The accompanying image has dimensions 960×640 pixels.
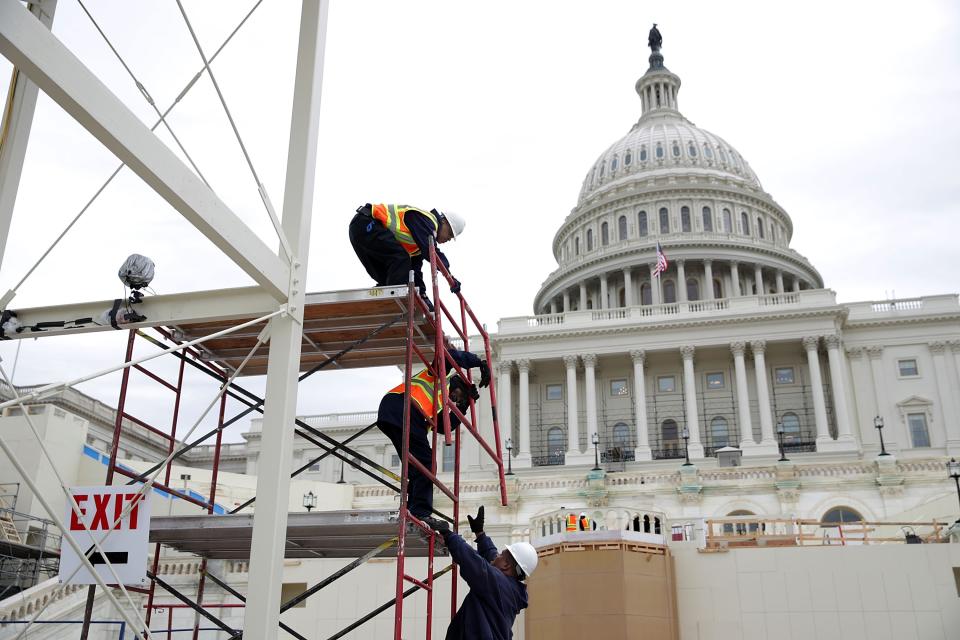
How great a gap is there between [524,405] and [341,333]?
55.8m

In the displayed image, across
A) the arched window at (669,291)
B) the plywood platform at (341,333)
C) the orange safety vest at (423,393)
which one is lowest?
the orange safety vest at (423,393)

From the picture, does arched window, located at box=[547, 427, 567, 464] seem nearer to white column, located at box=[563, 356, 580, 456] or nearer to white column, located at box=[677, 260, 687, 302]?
white column, located at box=[563, 356, 580, 456]

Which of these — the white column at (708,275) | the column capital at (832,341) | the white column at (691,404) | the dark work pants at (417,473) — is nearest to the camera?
the dark work pants at (417,473)

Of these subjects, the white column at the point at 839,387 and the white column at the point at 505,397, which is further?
the white column at the point at 505,397

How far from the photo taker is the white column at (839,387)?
195ft

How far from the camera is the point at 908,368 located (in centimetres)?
6394

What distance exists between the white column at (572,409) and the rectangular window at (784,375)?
14.1m

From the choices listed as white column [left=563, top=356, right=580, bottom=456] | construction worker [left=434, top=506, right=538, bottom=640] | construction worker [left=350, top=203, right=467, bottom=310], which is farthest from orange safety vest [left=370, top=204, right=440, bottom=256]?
white column [left=563, top=356, right=580, bottom=456]

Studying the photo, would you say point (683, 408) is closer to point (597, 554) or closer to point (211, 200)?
point (597, 554)

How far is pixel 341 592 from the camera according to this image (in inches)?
869

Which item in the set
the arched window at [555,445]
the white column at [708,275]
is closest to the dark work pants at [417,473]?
the arched window at [555,445]

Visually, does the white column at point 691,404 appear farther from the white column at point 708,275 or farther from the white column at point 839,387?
the white column at point 708,275

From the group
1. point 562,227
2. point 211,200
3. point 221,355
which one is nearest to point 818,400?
point 562,227

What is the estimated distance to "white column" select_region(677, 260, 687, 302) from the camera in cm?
7912
